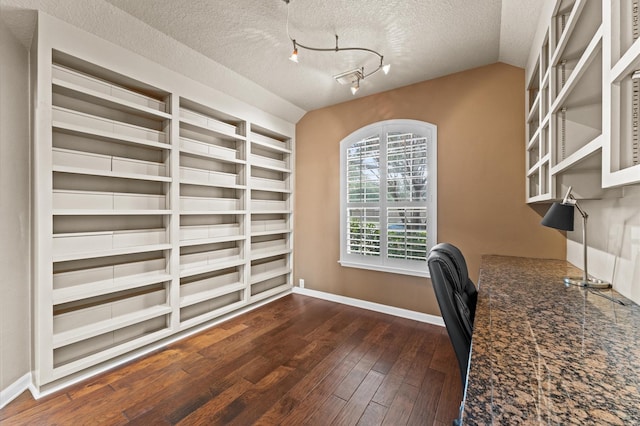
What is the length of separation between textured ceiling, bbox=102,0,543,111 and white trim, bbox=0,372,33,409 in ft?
9.36

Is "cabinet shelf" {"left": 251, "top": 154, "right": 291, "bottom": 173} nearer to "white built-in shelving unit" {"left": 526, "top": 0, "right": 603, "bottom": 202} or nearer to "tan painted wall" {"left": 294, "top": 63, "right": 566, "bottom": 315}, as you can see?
"tan painted wall" {"left": 294, "top": 63, "right": 566, "bottom": 315}

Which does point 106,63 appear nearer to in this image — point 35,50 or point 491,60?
point 35,50

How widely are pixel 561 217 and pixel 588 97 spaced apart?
63 centimetres

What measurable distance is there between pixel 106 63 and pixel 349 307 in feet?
11.8

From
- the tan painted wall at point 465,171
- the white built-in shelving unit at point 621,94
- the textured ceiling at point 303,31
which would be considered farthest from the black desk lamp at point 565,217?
the textured ceiling at point 303,31

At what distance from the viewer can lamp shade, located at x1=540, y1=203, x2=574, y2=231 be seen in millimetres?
1462

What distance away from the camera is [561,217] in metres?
1.48

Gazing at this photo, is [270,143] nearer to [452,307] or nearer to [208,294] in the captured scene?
[208,294]

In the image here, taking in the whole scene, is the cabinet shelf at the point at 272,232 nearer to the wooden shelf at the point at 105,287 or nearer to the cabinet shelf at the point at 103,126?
the wooden shelf at the point at 105,287

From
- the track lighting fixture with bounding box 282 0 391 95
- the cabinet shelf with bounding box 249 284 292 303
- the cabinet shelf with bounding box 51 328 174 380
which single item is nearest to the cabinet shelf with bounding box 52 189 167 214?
the cabinet shelf with bounding box 51 328 174 380

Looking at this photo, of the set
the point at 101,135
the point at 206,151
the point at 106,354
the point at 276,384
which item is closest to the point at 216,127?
the point at 206,151

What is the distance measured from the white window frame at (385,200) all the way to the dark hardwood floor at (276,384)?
74cm

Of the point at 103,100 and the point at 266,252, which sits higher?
the point at 103,100

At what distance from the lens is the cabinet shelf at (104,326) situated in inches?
77.9
